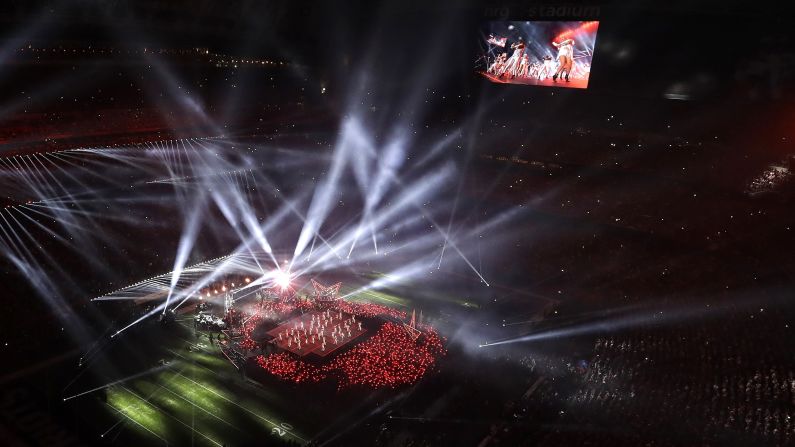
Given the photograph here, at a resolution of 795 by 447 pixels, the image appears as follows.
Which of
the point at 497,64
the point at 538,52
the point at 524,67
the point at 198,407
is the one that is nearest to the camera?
the point at 198,407

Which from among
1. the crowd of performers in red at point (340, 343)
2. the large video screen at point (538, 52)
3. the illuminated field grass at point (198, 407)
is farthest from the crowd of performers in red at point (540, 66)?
the illuminated field grass at point (198, 407)

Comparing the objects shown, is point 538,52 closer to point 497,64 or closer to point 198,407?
point 497,64

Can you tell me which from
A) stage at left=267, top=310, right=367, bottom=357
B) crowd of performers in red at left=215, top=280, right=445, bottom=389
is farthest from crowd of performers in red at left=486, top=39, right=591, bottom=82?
stage at left=267, top=310, right=367, bottom=357

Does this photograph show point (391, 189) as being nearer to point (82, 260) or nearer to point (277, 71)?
point (277, 71)

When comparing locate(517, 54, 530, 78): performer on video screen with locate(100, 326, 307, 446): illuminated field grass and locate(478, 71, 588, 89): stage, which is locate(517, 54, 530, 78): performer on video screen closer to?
locate(478, 71, 588, 89): stage

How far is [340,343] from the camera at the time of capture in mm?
13898

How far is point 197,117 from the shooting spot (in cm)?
1587

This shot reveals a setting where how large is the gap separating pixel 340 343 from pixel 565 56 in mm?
13554

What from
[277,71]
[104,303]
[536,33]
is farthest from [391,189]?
[104,303]

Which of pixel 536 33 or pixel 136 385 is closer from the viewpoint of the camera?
pixel 136 385

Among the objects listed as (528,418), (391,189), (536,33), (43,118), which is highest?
(536,33)

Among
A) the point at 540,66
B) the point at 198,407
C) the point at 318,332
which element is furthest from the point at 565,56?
the point at 198,407

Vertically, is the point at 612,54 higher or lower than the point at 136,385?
higher

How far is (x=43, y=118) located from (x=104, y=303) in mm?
5509
